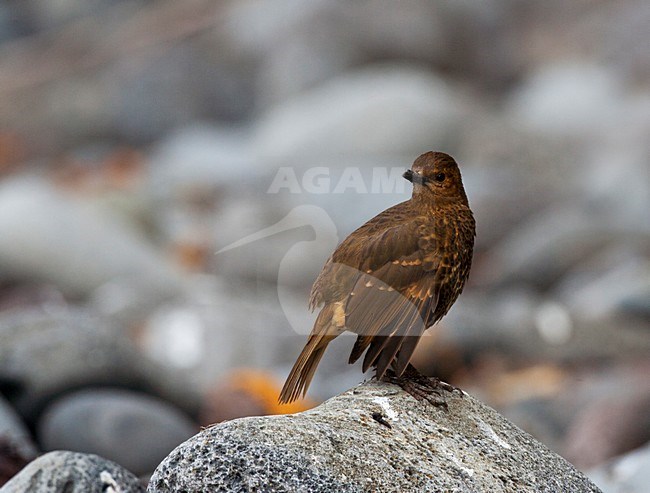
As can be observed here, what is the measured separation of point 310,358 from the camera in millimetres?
5621

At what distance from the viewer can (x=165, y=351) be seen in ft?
48.8

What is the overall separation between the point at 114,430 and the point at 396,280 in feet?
14.7

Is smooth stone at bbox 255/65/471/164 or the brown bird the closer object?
the brown bird

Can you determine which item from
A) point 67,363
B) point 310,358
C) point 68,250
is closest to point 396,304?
point 310,358

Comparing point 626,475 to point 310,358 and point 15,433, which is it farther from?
point 15,433

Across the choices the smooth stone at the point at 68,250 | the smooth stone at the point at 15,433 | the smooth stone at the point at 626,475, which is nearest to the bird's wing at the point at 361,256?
the smooth stone at the point at 626,475

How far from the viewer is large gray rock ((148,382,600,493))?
4871 millimetres

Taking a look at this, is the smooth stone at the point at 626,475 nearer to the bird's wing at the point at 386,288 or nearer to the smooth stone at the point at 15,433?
the bird's wing at the point at 386,288

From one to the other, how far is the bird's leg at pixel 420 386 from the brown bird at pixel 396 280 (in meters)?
0.03

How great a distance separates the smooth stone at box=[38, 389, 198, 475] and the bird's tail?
406 cm

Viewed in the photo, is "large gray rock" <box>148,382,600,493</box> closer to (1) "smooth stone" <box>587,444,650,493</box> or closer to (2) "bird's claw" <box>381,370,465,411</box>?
(2) "bird's claw" <box>381,370,465,411</box>

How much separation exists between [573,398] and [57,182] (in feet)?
53.3

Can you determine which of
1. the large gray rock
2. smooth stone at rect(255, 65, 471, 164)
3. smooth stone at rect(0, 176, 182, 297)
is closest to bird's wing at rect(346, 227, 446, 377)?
the large gray rock

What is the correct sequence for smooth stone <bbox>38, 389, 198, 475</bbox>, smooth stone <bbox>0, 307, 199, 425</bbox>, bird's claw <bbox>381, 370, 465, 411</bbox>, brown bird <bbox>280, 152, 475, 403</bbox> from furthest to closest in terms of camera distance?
smooth stone <bbox>0, 307, 199, 425</bbox> < smooth stone <bbox>38, 389, 198, 475</bbox> < bird's claw <bbox>381, 370, 465, 411</bbox> < brown bird <bbox>280, 152, 475, 403</bbox>
